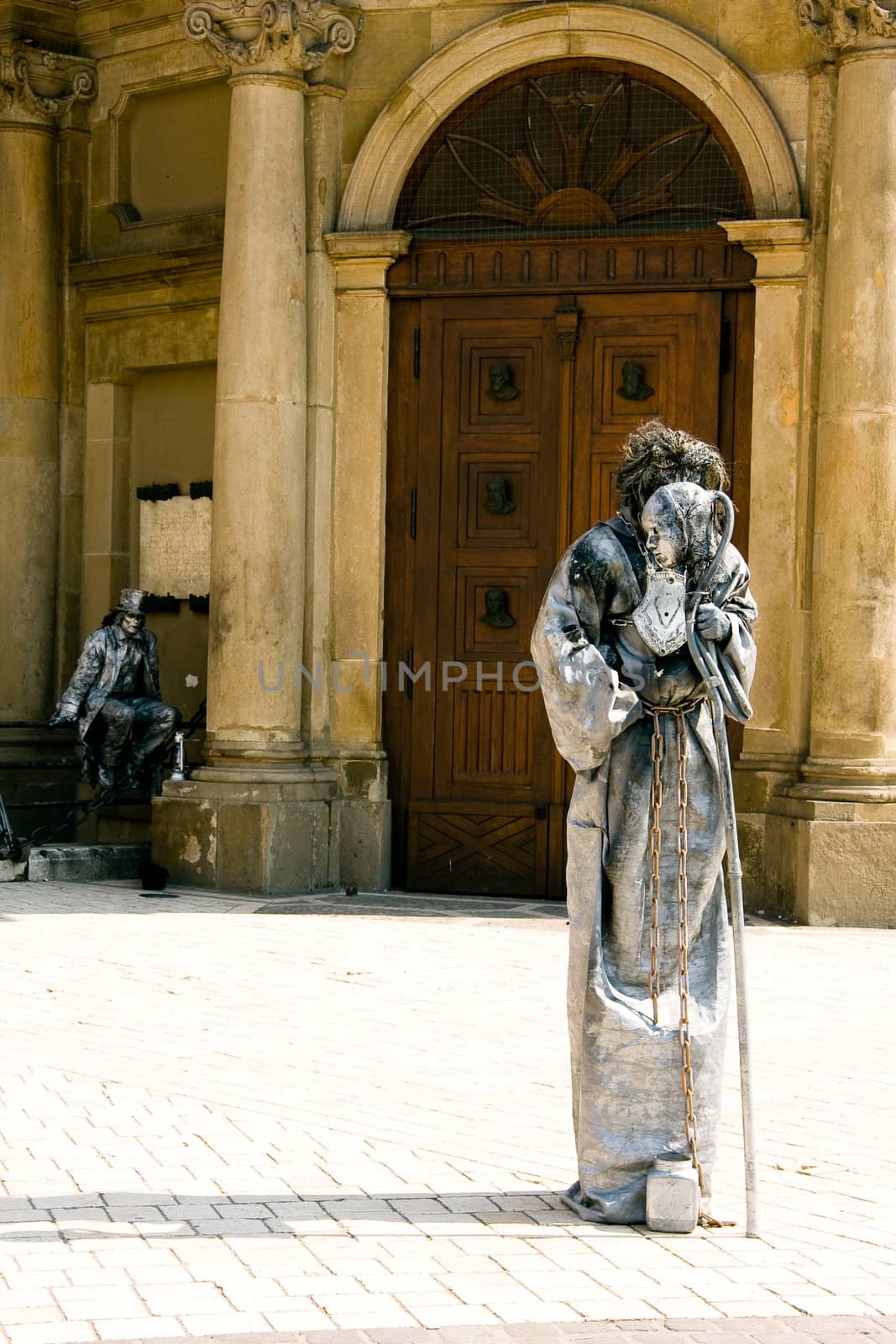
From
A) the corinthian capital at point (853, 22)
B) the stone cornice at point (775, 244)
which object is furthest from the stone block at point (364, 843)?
the corinthian capital at point (853, 22)

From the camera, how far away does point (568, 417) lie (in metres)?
12.5

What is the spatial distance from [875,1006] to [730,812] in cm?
379

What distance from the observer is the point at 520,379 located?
12.6 metres

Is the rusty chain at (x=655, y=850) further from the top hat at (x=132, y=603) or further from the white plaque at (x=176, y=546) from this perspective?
the white plaque at (x=176, y=546)

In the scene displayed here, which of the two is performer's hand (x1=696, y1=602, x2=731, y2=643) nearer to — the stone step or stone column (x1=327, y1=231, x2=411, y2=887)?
stone column (x1=327, y1=231, x2=411, y2=887)

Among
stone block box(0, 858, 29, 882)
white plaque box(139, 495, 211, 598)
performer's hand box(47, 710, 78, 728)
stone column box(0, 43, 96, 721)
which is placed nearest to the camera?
stone block box(0, 858, 29, 882)

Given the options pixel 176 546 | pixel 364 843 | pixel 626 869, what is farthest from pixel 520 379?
pixel 626 869

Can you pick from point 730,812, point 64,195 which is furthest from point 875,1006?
point 64,195

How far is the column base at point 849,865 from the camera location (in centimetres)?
1120

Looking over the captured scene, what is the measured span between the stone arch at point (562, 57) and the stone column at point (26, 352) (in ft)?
10.5

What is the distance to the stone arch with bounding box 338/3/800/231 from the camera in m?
12.0

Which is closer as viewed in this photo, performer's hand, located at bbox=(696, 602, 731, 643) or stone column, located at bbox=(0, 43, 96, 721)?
performer's hand, located at bbox=(696, 602, 731, 643)

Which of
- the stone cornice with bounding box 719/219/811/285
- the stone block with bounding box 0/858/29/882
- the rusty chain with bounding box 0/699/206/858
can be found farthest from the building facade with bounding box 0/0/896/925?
the stone block with bounding box 0/858/29/882

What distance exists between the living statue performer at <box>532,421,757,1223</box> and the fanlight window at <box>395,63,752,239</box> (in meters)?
7.37
